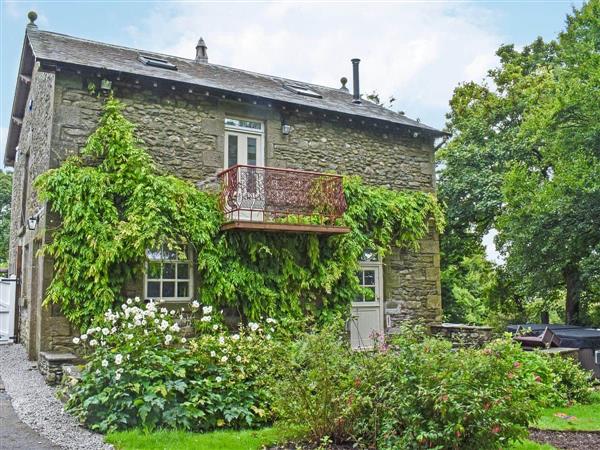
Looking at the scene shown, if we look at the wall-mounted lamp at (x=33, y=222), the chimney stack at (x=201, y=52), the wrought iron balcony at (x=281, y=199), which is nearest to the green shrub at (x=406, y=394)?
the wrought iron balcony at (x=281, y=199)

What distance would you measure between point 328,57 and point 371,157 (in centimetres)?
714

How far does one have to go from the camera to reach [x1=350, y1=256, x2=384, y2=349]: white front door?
13008mm

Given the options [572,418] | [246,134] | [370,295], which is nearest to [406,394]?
[572,418]

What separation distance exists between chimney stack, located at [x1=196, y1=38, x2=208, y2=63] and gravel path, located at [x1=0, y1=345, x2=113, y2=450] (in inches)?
347

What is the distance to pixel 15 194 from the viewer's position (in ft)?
53.3

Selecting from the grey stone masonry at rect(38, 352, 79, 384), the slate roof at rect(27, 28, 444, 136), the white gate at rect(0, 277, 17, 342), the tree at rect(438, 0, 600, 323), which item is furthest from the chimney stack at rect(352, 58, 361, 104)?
the white gate at rect(0, 277, 17, 342)

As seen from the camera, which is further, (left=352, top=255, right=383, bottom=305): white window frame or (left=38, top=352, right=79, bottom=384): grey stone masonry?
(left=352, top=255, right=383, bottom=305): white window frame

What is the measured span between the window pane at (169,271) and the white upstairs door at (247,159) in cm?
154

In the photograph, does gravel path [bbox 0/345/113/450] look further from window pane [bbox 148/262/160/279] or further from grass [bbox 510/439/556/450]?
grass [bbox 510/439/556/450]

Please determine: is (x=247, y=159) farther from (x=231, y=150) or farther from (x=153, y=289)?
(x=153, y=289)

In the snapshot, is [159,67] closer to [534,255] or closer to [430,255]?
[430,255]

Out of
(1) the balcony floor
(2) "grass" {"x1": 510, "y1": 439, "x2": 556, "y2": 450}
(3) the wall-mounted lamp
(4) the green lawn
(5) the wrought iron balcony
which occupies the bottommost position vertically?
(2) "grass" {"x1": 510, "y1": 439, "x2": 556, "y2": 450}

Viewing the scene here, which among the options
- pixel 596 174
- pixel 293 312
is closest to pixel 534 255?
pixel 596 174

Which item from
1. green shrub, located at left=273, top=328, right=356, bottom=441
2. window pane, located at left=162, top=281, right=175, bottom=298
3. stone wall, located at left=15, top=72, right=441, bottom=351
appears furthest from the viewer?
window pane, located at left=162, top=281, right=175, bottom=298
